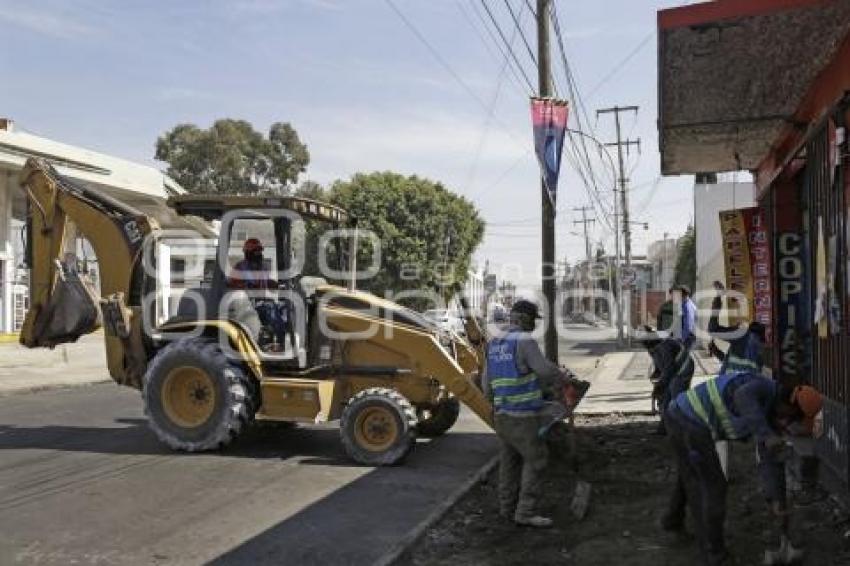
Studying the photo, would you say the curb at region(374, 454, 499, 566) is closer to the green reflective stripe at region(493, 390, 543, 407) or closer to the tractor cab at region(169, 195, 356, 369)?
the green reflective stripe at region(493, 390, 543, 407)

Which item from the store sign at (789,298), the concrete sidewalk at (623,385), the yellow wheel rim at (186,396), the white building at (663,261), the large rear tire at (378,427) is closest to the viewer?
the large rear tire at (378,427)

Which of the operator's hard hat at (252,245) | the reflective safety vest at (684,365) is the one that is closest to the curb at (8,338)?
the operator's hard hat at (252,245)

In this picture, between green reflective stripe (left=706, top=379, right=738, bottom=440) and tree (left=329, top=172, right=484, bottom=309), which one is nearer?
green reflective stripe (left=706, top=379, right=738, bottom=440)

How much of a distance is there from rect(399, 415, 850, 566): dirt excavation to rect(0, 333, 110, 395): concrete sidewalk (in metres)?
12.5

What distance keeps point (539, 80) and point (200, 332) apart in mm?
6629

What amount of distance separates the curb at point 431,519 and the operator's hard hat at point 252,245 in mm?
3577

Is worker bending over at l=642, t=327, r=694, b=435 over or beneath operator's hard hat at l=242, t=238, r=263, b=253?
beneath

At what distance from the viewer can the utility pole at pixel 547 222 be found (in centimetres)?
1353

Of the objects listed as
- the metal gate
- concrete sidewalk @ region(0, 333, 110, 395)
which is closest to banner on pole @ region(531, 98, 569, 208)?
the metal gate

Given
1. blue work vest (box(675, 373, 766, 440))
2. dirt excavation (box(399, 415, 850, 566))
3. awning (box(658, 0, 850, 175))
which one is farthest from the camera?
awning (box(658, 0, 850, 175))

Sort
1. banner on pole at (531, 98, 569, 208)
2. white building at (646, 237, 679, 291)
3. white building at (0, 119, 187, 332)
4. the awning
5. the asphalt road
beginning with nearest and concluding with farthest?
the asphalt road, the awning, banner on pole at (531, 98, 569, 208), white building at (0, 119, 187, 332), white building at (646, 237, 679, 291)

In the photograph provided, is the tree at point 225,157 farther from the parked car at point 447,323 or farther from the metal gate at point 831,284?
the metal gate at point 831,284

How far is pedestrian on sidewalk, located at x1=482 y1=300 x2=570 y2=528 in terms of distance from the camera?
7242 mm

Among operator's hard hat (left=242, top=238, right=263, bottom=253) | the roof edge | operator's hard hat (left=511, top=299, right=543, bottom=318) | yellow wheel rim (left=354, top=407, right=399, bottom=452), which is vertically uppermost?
the roof edge
